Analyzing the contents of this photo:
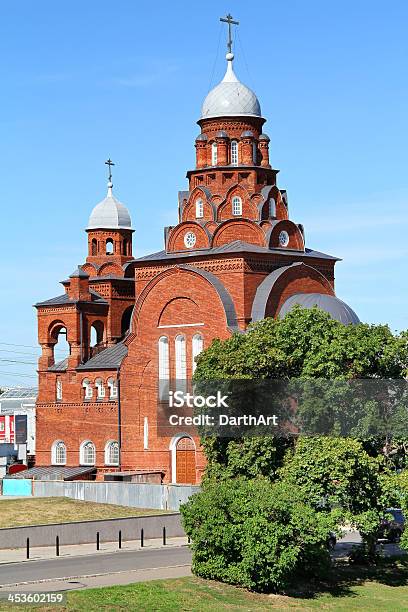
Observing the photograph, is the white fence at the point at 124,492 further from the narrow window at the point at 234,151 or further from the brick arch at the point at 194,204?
the narrow window at the point at 234,151

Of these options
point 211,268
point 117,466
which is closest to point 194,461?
point 117,466

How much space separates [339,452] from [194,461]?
21.6 m

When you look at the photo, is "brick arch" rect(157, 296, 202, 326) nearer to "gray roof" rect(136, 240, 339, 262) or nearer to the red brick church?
the red brick church

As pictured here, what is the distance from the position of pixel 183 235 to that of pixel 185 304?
13.1 feet

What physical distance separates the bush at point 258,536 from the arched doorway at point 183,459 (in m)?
21.1

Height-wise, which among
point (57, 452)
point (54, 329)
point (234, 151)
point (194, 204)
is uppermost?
point (234, 151)

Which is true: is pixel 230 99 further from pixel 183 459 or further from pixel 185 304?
pixel 183 459

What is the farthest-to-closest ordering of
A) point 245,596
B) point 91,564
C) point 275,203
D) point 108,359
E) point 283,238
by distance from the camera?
point 108,359
point 275,203
point 283,238
point 91,564
point 245,596

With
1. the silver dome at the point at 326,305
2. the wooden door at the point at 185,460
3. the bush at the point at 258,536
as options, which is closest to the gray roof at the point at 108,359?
the wooden door at the point at 185,460

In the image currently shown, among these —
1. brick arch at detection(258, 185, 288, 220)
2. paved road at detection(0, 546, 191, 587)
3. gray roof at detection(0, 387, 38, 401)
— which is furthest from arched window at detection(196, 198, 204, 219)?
gray roof at detection(0, 387, 38, 401)

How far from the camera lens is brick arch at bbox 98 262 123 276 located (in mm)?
65438

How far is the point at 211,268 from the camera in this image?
55.6 m

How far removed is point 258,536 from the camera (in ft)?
104

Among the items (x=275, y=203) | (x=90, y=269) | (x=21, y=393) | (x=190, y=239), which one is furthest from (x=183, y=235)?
(x=21, y=393)
